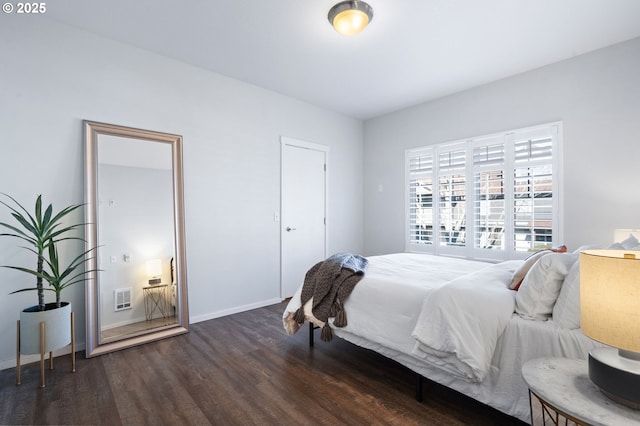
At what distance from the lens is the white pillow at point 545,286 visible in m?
1.71

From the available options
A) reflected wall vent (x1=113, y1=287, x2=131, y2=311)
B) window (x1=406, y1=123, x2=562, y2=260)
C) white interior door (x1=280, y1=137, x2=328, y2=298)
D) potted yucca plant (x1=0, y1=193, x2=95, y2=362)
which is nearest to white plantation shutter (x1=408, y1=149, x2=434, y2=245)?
window (x1=406, y1=123, x2=562, y2=260)

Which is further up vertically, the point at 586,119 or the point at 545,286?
the point at 586,119

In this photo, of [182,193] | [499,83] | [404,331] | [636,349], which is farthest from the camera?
[499,83]

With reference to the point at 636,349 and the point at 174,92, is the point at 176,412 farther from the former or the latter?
A: the point at 174,92

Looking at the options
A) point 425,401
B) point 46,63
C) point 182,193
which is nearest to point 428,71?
point 182,193

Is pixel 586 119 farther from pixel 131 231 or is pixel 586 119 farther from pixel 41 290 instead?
pixel 41 290

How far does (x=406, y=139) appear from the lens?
4.79 m

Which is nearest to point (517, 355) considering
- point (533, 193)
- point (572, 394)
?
point (572, 394)

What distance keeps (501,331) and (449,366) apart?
36 cm

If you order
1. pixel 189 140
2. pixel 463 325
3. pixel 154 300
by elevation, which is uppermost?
pixel 189 140

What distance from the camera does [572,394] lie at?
108 centimetres

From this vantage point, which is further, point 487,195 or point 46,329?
point 487,195

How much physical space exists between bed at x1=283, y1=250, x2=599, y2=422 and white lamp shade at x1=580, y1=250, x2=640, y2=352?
1.97ft

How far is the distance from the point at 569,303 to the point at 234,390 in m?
2.09
